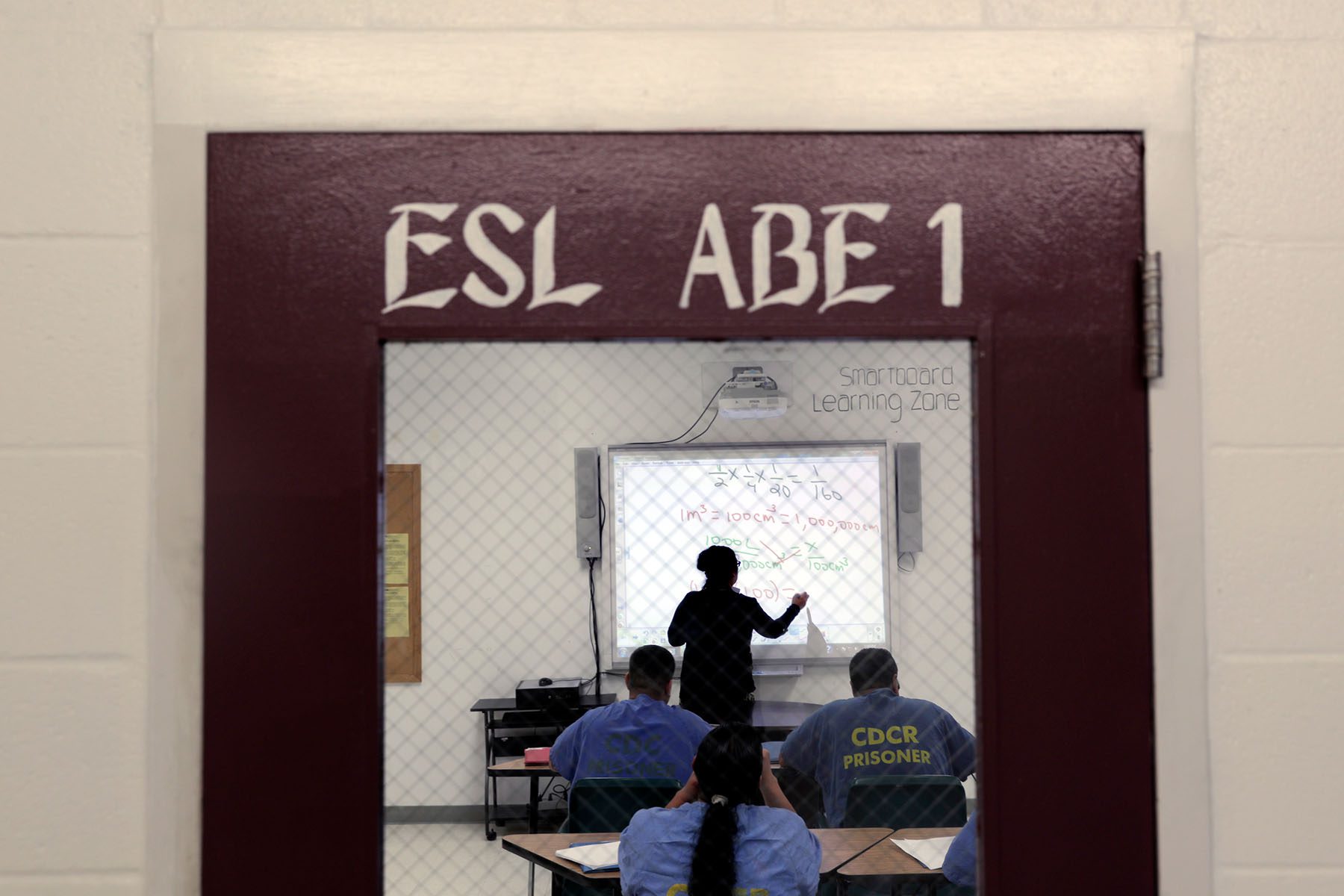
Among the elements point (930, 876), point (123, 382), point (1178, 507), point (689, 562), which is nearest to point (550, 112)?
point (123, 382)

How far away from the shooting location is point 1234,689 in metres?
1.06

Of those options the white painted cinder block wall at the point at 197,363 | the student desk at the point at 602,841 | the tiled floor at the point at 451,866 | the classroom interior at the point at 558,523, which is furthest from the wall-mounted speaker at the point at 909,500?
the white painted cinder block wall at the point at 197,363

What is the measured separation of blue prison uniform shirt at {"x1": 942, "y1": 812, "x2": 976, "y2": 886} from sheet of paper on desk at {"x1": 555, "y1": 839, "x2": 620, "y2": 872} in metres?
0.35

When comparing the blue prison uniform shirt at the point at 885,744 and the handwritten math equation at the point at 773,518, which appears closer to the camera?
the blue prison uniform shirt at the point at 885,744

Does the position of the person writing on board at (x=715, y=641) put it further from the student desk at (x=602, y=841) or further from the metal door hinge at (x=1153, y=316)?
the metal door hinge at (x=1153, y=316)

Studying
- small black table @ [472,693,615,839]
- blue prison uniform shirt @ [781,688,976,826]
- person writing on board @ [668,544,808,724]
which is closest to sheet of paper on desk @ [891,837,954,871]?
blue prison uniform shirt @ [781,688,976,826]

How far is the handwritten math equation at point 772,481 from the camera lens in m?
5.54

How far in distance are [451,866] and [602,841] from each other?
2219 mm

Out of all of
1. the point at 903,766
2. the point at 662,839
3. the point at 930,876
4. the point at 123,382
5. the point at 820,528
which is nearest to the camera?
the point at 123,382

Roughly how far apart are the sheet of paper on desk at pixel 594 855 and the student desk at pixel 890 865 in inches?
4.8

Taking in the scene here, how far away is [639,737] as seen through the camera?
3.42 meters

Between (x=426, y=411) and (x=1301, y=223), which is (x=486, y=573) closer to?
(x=426, y=411)

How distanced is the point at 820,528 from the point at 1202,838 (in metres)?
4.50

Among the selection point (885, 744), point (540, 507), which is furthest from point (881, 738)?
point (540, 507)
